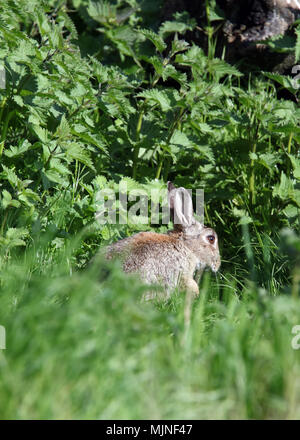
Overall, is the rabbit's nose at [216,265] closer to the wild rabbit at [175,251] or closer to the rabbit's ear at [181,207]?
the wild rabbit at [175,251]

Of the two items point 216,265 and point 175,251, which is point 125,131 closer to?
Answer: point 175,251

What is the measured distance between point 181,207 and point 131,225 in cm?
46

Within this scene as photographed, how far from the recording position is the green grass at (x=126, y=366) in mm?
2283

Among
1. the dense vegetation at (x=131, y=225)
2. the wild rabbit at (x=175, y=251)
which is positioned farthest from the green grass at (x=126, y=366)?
the wild rabbit at (x=175, y=251)

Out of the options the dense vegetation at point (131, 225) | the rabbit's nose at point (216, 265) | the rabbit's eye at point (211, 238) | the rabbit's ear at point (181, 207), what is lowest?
the rabbit's nose at point (216, 265)

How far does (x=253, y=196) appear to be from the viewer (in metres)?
5.64

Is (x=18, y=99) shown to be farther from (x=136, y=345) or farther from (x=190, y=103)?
(x=136, y=345)

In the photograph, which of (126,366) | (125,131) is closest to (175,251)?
(125,131)

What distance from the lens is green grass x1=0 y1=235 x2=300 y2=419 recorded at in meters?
2.28

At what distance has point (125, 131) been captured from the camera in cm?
558

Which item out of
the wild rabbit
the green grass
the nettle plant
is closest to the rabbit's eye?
the wild rabbit

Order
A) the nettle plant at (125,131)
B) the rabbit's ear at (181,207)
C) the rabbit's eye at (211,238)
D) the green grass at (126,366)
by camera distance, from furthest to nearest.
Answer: the rabbit's eye at (211,238) < the rabbit's ear at (181,207) < the nettle plant at (125,131) < the green grass at (126,366)

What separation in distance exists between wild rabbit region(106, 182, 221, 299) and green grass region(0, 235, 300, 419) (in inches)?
56.4

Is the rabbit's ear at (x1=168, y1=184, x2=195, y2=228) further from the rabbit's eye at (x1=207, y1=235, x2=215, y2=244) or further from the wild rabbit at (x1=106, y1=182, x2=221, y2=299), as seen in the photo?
the rabbit's eye at (x1=207, y1=235, x2=215, y2=244)
